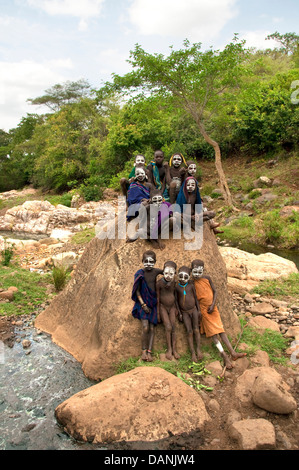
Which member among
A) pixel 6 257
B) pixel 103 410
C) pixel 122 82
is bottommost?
pixel 103 410

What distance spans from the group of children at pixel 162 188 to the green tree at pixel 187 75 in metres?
8.71

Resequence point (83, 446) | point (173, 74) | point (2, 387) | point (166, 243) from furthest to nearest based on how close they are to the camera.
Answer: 1. point (173, 74)
2. point (166, 243)
3. point (2, 387)
4. point (83, 446)

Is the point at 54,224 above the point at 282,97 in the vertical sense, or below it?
below

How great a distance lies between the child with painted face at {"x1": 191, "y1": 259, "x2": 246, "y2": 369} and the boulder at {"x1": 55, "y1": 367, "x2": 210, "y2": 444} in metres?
0.80

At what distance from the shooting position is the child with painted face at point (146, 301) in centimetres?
426

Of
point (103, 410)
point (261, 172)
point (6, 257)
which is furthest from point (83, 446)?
point (261, 172)

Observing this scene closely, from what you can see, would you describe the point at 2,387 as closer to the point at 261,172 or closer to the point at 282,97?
the point at 261,172

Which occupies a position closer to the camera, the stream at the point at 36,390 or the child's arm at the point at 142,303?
the stream at the point at 36,390

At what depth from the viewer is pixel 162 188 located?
536 cm

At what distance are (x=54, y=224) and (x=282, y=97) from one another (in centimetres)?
1174

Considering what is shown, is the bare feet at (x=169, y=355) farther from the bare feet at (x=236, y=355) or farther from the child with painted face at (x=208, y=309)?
the bare feet at (x=236, y=355)

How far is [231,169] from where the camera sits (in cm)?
1858

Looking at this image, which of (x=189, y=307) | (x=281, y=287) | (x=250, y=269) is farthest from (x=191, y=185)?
(x=250, y=269)

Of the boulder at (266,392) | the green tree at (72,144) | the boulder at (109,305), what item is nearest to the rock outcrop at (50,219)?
the green tree at (72,144)
